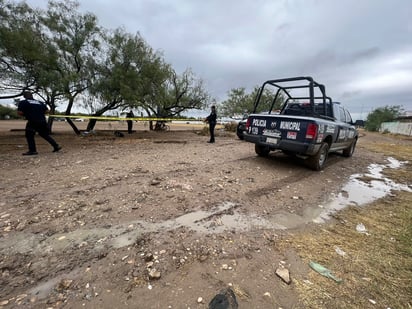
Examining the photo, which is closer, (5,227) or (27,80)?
(5,227)

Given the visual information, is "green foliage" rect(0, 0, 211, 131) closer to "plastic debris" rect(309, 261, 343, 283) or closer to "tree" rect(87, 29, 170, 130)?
"tree" rect(87, 29, 170, 130)

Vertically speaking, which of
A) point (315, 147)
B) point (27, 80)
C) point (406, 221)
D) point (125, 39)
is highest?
point (125, 39)

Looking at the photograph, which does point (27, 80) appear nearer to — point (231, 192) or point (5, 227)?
point (5, 227)

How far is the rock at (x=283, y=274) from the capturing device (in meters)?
1.93

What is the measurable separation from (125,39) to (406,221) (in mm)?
13830

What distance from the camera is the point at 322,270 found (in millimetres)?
2076

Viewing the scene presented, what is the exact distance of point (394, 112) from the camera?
169ft

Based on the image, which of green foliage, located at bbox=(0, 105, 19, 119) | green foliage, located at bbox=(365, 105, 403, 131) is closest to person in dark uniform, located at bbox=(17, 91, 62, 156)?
green foliage, located at bbox=(0, 105, 19, 119)

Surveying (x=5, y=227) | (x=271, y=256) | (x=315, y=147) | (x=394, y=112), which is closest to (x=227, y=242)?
(x=271, y=256)

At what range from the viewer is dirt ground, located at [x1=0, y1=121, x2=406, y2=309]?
5.74 feet

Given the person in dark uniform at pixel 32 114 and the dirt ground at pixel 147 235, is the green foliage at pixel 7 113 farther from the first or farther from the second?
the dirt ground at pixel 147 235

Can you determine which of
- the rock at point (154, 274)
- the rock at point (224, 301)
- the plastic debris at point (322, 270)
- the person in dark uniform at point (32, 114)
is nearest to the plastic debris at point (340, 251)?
the plastic debris at point (322, 270)

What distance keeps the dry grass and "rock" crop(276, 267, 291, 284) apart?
75 millimetres

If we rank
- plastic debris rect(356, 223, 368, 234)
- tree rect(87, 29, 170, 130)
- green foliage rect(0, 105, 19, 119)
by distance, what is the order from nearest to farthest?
plastic debris rect(356, 223, 368, 234) → tree rect(87, 29, 170, 130) → green foliage rect(0, 105, 19, 119)
